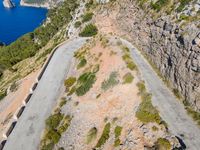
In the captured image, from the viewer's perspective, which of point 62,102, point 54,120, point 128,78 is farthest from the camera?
point 62,102

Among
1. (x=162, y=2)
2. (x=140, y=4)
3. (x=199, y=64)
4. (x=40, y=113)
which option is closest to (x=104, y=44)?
(x=140, y=4)

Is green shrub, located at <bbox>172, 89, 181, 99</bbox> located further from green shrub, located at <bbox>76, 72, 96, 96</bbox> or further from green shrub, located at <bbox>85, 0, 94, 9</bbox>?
green shrub, located at <bbox>85, 0, 94, 9</bbox>

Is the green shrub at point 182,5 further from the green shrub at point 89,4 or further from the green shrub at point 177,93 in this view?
the green shrub at point 89,4

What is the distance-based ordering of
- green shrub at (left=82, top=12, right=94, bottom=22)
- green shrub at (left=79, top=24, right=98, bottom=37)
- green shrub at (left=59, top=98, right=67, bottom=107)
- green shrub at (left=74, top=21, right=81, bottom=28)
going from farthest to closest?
1. green shrub at (left=74, top=21, right=81, bottom=28)
2. green shrub at (left=82, top=12, right=94, bottom=22)
3. green shrub at (left=79, top=24, right=98, bottom=37)
4. green shrub at (left=59, top=98, right=67, bottom=107)

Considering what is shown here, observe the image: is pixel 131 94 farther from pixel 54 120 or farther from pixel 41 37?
pixel 41 37

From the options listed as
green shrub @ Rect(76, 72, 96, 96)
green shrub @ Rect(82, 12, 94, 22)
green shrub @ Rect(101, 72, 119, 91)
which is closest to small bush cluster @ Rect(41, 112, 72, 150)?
green shrub @ Rect(76, 72, 96, 96)

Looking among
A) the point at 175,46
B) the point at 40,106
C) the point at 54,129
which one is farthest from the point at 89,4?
the point at 54,129
